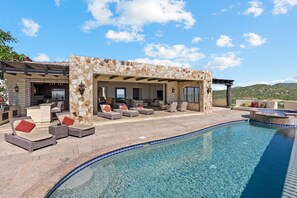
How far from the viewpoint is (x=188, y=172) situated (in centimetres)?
456

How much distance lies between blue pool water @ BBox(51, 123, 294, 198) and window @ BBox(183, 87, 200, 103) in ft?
30.1

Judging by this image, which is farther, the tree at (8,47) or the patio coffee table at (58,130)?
the tree at (8,47)

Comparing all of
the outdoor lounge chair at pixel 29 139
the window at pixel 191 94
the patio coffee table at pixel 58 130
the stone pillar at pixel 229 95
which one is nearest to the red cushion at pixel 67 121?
the patio coffee table at pixel 58 130

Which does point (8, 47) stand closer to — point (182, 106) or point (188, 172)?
point (182, 106)

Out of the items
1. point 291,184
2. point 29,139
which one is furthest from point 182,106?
point 29,139

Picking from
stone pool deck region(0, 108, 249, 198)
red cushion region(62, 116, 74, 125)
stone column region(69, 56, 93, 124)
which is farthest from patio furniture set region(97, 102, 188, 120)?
red cushion region(62, 116, 74, 125)

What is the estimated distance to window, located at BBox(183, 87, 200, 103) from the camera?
52.2 feet

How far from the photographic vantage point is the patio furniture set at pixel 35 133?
17.8 ft

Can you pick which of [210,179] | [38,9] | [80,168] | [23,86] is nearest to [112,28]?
[38,9]

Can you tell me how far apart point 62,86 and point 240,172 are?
15.9 m

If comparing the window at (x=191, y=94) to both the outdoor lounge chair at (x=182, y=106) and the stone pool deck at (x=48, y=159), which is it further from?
the stone pool deck at (x=48, y=159)

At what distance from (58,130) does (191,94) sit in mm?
13337

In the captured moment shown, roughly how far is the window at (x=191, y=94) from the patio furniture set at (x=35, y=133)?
11.4m

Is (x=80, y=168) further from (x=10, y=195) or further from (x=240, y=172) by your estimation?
(x=240, y=172)
